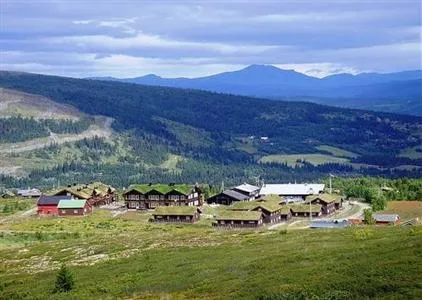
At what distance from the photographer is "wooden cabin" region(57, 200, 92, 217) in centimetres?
15200

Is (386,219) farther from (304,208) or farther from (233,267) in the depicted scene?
(233,267)

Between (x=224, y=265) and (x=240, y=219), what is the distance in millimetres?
59212

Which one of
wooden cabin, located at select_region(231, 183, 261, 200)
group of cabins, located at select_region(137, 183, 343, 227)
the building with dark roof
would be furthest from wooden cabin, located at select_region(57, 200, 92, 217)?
wooden cabin, located at select_region(231, 183, 261, 200)

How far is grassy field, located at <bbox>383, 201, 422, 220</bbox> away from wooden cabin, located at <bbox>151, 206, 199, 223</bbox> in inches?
1405

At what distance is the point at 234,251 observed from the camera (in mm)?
76125

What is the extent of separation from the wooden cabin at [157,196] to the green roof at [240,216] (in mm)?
31408

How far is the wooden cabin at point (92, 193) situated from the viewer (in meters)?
159

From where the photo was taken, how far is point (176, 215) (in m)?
136

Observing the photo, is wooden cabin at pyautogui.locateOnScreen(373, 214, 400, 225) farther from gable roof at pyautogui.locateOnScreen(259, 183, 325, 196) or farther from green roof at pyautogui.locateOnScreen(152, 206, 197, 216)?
gable roof at pyautogui.locateOnScreen(259, 183, 325, 196)

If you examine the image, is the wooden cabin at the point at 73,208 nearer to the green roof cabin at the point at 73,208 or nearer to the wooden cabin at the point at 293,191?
the green roof cabin at the point at 73,208

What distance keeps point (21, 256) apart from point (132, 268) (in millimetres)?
28528

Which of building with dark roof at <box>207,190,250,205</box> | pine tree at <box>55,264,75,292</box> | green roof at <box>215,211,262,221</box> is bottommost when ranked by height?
building with dark roof at <box>207,190,250,205</box>

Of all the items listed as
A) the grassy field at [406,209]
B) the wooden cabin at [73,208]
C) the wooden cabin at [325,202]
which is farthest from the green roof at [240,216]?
the wooden cabin at [73,208]

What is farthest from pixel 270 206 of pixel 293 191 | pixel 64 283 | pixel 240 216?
pixel 64 283
